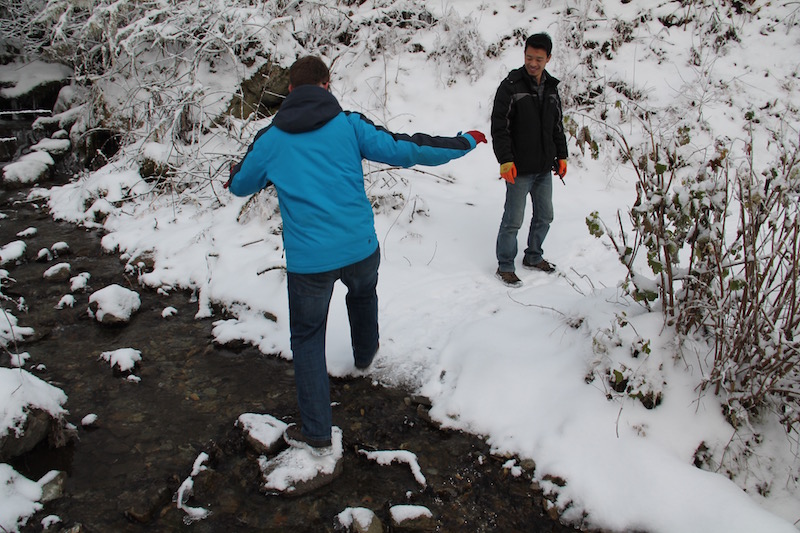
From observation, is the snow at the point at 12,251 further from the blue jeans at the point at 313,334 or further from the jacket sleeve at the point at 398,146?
the jacket sleeve at the point at 398,146

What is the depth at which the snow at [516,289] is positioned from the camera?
270cm

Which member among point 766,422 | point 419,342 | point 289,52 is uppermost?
point 289,52

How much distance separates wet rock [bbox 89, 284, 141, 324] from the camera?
4.41m

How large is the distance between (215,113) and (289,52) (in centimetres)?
159

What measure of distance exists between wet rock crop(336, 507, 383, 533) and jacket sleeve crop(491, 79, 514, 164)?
8.92ft

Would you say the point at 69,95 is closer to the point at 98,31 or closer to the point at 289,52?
the point at 98,31

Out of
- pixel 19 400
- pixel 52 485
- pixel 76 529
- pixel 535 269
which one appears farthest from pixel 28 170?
pixel 535 269

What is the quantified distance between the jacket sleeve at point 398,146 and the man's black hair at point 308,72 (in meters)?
0.23

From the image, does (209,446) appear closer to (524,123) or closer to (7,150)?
(524,123)

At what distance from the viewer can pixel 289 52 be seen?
8.44 metres

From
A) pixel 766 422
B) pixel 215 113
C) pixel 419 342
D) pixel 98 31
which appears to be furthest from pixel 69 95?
pixel 766 422

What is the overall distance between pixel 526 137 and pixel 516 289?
121 centimetres

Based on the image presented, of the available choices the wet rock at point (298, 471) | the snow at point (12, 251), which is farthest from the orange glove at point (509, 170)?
the snow at point (12, 251)

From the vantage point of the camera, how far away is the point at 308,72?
2.67m
